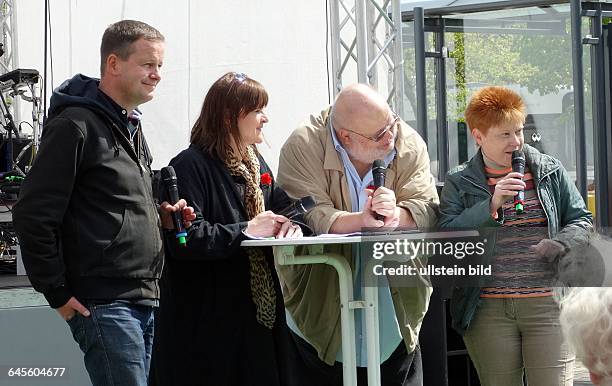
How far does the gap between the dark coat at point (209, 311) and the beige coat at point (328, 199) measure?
18 centimetres

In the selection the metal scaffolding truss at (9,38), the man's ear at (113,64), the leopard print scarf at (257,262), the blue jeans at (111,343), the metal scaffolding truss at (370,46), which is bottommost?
the blue jeans at (111,343)

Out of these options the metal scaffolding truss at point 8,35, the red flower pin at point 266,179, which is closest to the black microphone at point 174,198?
the red flower pin at point 266,179

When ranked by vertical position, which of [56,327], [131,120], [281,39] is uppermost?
[281,39]

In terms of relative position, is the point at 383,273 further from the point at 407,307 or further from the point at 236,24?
the point at 236,24

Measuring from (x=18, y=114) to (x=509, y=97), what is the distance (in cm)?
992

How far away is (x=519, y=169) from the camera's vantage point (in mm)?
3178

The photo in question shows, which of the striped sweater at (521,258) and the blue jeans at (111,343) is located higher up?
the striped sweater at (521,258)

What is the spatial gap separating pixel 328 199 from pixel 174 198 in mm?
546

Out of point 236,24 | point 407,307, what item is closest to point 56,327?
point 407,307

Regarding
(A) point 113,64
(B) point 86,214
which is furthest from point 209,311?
(A) point 113,64

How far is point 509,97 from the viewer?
3.36 meters

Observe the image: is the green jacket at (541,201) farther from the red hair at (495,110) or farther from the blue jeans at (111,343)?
the blue jeans at (111,343)

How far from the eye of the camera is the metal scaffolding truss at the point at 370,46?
24.0 ft

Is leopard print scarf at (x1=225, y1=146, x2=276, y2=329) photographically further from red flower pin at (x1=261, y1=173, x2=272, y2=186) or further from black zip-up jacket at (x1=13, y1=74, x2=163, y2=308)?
black zip-up jacket at (x1=13, y1=74, x2=163, y2=308)
